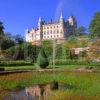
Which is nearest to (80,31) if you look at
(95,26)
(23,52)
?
(95,26)

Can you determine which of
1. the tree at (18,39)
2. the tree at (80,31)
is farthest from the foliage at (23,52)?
the tree at (80,31)

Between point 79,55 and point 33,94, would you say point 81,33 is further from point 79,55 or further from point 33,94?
point 33,94

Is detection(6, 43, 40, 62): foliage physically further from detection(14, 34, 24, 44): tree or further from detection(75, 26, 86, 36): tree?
detection(75, 26, 86, 36): tree

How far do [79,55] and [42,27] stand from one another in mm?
71649

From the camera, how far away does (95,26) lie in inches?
2805

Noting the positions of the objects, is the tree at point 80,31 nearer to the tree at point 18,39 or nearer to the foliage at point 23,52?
the tree at point 18,39

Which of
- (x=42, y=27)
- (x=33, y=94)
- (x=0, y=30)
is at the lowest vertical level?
(x=33, y=94)

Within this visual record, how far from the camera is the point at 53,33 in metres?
118

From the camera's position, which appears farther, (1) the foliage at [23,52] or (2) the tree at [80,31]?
(2) the tree at [80,31]

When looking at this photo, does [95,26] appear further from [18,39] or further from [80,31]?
[80,31]

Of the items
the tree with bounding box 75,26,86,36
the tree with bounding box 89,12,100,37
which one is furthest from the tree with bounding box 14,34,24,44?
the tree with bounding box 75,26,86,36

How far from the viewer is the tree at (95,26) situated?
7081cm

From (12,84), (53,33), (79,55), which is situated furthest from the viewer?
(53,33)

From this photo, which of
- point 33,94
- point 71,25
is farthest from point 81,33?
point 33,94
